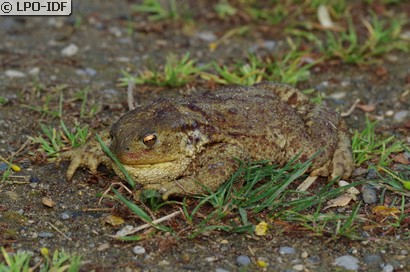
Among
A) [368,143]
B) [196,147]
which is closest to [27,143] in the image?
[196,147]

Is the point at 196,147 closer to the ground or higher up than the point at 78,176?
higher up

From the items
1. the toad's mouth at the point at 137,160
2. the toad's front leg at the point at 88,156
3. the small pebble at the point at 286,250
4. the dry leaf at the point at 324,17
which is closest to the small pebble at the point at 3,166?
the toad's front leg at the point at 88,156

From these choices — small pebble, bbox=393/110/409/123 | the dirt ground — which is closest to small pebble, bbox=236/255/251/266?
the dirt ground

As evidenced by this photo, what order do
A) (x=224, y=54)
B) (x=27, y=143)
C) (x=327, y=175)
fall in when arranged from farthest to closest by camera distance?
(x=224, y=54) < (x=27, y=143) < (x=327, y=175)

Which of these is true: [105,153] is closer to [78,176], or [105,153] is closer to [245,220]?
[78,176]

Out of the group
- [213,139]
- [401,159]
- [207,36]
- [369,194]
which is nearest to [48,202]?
[213,139]

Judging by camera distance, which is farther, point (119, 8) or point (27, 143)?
point (119, 8)

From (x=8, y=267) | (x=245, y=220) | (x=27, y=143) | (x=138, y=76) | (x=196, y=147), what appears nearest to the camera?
(x=8, y=267)
